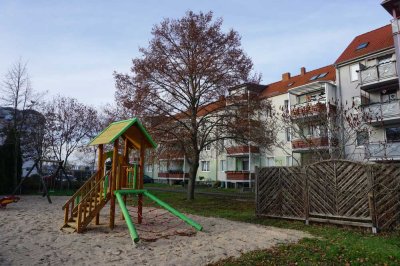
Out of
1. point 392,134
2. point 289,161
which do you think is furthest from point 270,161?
point 392,134

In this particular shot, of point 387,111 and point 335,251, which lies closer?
point 335,251

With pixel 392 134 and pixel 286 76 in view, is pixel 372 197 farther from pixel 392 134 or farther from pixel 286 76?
pixel 286 76

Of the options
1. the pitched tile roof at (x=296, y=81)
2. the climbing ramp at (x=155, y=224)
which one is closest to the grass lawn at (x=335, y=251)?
the climbing ramp at (x=155, y=224)

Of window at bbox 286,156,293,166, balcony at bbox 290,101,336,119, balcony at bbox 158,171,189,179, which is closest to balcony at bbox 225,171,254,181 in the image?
window at bbox 286,156,293,166

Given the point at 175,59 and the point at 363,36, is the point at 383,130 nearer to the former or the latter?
the point at 363,36

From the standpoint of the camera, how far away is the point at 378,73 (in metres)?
24.2

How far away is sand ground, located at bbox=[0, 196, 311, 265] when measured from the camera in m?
7.04

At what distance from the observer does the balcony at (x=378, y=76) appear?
23.5 meters

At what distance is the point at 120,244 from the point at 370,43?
28.5 metres

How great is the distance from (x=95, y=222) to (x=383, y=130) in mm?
23429

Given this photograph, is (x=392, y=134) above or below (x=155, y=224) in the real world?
above

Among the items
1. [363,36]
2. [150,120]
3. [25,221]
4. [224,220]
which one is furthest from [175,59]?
[363,36]

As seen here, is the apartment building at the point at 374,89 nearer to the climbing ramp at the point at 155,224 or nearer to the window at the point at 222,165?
the climbing ramp at the point at 155,224

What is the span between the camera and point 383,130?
81.9 ft
